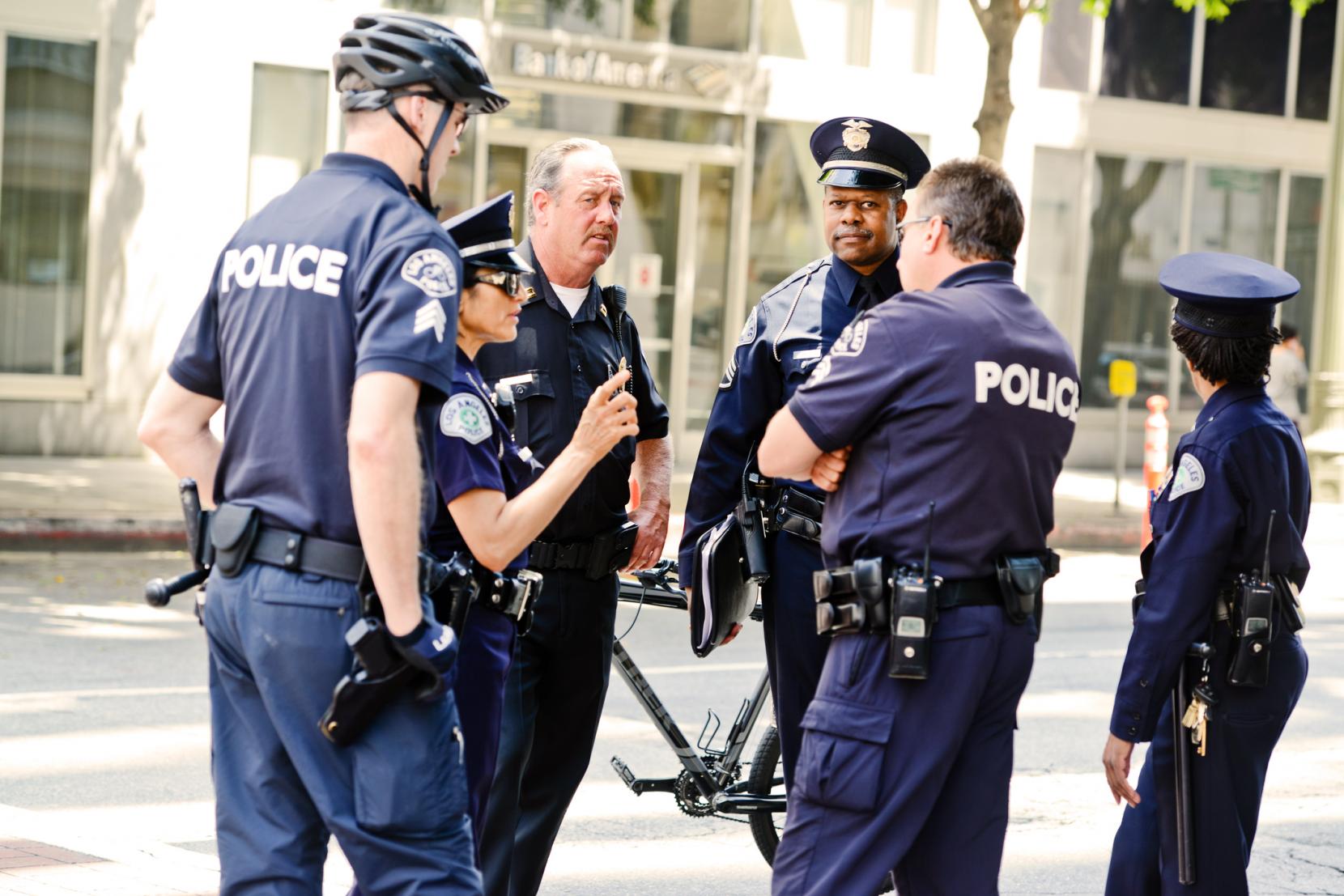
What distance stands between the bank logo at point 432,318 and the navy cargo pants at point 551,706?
155cm

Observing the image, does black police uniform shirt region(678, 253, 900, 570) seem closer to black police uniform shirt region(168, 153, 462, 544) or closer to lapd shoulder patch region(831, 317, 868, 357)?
lapd shoulder patch region(831, 317, 868, 357)

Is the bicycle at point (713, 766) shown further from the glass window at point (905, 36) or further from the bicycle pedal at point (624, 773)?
the glass window at point (905, 36)

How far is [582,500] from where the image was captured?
4.63m

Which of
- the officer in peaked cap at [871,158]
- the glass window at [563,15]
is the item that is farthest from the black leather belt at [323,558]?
the glass window at [563,15]

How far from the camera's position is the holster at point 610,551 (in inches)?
183

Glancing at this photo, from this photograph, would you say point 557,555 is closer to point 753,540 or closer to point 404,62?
point 753,540

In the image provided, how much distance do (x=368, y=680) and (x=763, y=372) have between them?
6.29 ft

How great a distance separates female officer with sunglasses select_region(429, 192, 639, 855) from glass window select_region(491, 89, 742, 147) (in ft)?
45.5

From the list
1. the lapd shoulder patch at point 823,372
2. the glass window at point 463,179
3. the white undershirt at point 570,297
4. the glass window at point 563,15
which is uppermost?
the glass window at point 563,15

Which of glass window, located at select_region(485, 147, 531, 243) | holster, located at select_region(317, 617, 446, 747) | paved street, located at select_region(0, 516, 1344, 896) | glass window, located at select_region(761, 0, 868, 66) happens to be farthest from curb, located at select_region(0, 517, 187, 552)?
holster, located at select_region(317, 617, 446, 747)

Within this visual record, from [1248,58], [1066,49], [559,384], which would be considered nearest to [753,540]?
[559,384]

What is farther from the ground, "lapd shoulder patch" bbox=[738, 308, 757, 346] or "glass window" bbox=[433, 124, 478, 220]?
"glass window" bbox=[433, 124, 478, 220]

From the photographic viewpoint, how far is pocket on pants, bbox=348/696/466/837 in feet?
10.2

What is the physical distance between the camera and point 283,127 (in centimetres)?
1680
